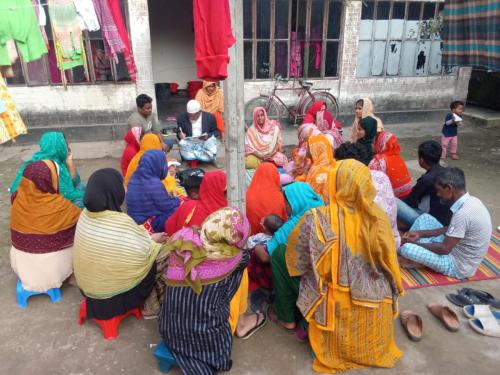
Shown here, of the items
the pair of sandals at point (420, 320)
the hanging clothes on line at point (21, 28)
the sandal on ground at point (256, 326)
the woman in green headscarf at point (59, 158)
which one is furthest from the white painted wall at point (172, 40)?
the pair of sandals at point (420, 320)

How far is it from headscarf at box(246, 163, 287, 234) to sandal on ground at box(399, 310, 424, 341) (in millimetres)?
1241

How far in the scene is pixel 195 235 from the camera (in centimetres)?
230

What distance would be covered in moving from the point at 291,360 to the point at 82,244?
1579 millimetres

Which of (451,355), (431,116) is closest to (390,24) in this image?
(431,116)

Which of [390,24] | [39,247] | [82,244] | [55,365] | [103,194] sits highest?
[390,24]

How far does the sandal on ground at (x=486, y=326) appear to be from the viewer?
271cm

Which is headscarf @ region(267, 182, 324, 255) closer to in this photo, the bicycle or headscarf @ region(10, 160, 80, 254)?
headscarf @ region(10, 160, 80, 254)

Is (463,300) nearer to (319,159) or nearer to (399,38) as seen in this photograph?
(319,159)

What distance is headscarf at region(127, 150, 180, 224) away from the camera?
11.7ft

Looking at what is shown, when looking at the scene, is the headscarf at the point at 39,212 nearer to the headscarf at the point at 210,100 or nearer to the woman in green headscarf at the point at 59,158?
the woman in green headscarf at the point at 59,158

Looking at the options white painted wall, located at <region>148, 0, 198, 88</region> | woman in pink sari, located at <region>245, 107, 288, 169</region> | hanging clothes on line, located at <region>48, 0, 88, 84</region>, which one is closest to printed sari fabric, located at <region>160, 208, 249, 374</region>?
woman in pink sari, located at <region>245, 107, 288, 169</region>

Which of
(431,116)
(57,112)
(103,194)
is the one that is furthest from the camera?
(431,116)

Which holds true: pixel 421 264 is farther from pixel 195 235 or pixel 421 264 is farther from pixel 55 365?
pixel 55 365

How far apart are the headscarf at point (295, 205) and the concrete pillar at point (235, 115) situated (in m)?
0.34
